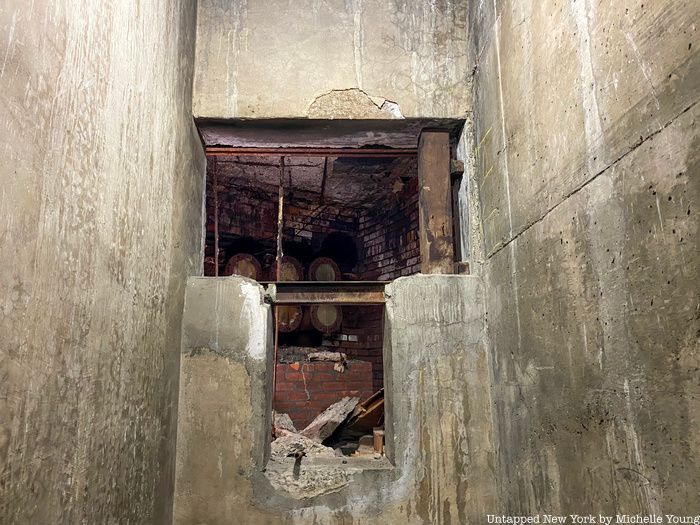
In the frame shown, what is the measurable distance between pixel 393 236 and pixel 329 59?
11.4 ft

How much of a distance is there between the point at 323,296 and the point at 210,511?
117 centimetres

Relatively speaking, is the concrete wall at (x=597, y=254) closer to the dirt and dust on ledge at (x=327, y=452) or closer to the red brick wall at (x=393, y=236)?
the dirt and dust on ledge at (x=327, y=452)

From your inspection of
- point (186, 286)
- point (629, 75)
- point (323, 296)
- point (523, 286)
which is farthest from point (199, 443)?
point (629, 75)

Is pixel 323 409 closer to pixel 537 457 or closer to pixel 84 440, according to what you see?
pixel 537 457

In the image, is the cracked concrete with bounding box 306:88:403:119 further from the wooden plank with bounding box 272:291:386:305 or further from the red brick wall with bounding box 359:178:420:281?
the red brick wall with bounding box 359:178:420:281

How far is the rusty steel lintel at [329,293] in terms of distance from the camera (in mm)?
2641

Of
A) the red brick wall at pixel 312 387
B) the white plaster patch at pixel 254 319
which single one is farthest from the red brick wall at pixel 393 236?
the white plaster patch at pixel 254 319

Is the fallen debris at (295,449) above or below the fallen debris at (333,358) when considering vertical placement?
below

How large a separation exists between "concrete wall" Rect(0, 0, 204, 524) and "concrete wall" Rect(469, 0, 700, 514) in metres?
1.48

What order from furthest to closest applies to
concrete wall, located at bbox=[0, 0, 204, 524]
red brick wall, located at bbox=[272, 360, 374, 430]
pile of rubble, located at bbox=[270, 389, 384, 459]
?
red brick wall, located at bbox=[272, 360, 374, 430], pile of rubble, located at bbox=[270, 389, 384, 459], concrete wall, located at bbox=[0, 0, 204, 524]

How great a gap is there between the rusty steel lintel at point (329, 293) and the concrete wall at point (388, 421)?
0.18m

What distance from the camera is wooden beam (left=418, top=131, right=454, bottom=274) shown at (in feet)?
8.50

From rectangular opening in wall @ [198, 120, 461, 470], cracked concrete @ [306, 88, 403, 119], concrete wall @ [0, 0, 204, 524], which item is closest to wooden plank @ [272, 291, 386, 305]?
concrete wall @ [0, 0, 204, 524]

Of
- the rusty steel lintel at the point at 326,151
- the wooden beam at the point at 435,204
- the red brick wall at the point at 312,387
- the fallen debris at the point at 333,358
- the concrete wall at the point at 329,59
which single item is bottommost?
the red brick wall at the point at 312,387
